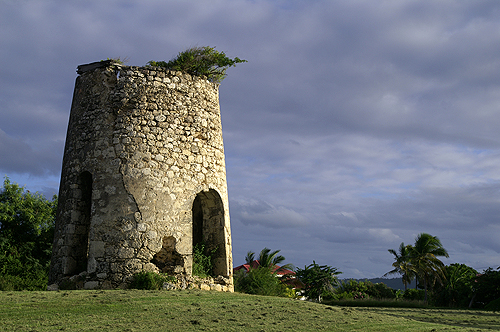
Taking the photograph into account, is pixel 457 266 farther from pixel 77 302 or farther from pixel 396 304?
pixel 77 302

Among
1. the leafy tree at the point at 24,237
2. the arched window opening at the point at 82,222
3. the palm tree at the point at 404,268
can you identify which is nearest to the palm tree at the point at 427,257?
the palm tree at the point at 404,268

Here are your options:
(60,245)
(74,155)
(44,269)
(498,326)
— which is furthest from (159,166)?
(44,269)

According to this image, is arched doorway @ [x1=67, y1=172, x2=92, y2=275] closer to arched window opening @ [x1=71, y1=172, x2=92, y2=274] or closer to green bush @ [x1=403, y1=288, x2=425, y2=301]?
arched window opening @ [x1=71, y1=172, x2=92, y2=274]

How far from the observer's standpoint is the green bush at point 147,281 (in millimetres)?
9836

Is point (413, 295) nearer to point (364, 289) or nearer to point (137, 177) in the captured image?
point (364, 289)

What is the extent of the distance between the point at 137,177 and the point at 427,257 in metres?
35.0

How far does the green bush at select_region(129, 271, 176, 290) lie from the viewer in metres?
9.84

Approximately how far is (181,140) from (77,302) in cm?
494

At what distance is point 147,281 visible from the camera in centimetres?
987

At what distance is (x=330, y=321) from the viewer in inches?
307

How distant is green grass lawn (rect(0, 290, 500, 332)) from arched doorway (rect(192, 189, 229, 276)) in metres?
2.41

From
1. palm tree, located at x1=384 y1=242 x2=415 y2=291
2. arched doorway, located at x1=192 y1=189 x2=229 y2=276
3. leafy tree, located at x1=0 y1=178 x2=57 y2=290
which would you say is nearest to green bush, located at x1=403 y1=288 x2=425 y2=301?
palm tree, located at x1=384 y1=242 x2=415 y2=291

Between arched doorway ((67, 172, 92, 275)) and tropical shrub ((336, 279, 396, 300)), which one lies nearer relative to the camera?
arched doorway ((67, 172, 92, 275))

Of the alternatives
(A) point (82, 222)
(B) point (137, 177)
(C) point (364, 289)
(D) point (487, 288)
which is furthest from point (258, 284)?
(C) point (364, 289)
